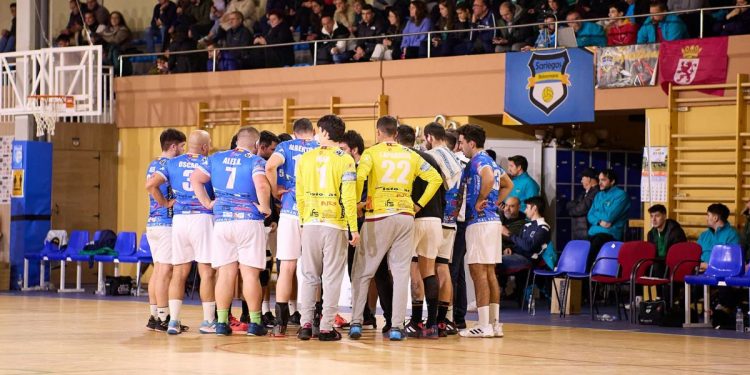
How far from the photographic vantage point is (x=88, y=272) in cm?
1989

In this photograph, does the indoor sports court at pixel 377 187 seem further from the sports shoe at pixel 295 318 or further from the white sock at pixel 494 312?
the sports shoe at pixel 295 318

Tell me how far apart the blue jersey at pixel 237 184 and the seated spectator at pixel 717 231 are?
559cm

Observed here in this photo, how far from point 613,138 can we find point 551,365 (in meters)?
10.0

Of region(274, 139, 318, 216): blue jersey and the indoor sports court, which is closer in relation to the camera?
the indoor sports court

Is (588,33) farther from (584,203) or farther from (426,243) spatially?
(426,243)

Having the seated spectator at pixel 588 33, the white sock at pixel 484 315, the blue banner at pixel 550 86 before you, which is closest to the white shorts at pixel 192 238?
the white sock at pixel 484 315

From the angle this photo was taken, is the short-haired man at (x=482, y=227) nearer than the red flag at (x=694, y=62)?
Yes

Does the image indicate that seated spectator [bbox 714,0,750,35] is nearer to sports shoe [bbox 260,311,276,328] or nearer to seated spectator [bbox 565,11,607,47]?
seated spectator [bbox 565,11,607,47]

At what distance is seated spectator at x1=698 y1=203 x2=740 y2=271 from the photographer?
13305 mm

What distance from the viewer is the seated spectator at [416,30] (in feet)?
56.2

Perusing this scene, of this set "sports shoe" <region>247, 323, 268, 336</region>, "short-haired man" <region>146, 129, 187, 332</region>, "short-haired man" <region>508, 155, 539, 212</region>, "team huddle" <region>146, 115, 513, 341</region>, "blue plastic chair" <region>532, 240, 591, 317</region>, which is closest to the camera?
"team huddle" <region>146, 115, 513, 341</region>

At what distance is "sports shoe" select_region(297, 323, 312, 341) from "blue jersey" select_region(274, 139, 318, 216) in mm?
980

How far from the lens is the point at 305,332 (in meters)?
9.98

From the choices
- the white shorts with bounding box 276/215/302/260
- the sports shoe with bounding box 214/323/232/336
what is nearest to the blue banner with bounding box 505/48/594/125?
the white shorts with bounding box 276/215/302/260
